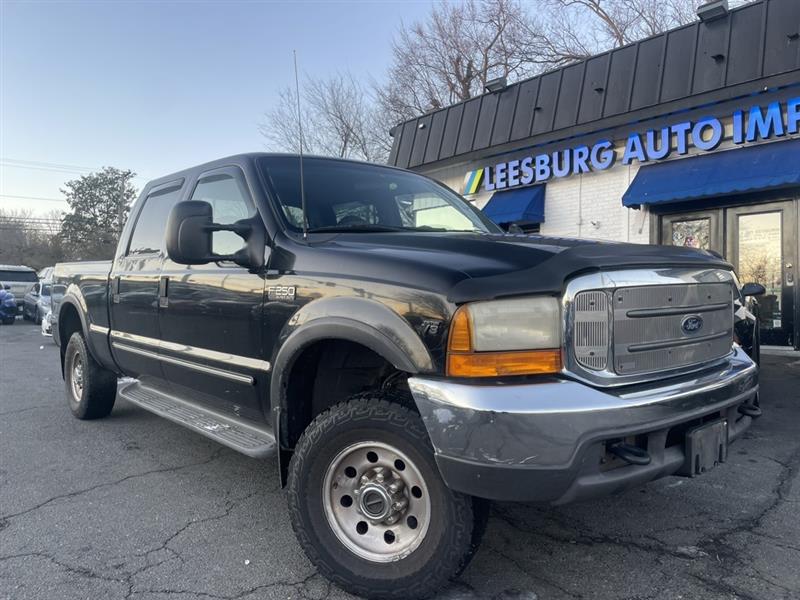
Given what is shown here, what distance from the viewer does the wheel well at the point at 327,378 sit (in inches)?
110

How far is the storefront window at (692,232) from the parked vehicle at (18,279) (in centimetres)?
2046

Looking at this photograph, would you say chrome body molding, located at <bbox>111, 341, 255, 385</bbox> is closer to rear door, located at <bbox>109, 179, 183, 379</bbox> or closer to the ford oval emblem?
rear door, located at <bbox>109, 179, 183, 379</bbox>

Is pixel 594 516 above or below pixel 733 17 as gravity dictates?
below

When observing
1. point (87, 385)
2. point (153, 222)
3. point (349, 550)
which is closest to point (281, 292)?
point (349, 550)

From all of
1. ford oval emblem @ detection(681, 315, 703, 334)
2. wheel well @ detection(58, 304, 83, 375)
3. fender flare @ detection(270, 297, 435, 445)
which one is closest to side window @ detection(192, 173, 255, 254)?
fender flare @ detection(270, 297, 435, 445)

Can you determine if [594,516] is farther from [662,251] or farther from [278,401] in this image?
[278,401]

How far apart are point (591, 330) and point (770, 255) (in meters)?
8.55

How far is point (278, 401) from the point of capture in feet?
9.46

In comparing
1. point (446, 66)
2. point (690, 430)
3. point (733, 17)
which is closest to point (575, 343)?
point (690, 430)

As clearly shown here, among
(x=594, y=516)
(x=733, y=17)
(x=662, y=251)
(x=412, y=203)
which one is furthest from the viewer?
(x=733, y=17)

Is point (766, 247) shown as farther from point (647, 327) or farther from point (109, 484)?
point (109, 484)

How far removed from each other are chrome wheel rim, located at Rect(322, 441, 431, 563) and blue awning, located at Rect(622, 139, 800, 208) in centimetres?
770

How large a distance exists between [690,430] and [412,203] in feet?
6.97

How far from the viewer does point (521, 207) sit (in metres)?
11.8
